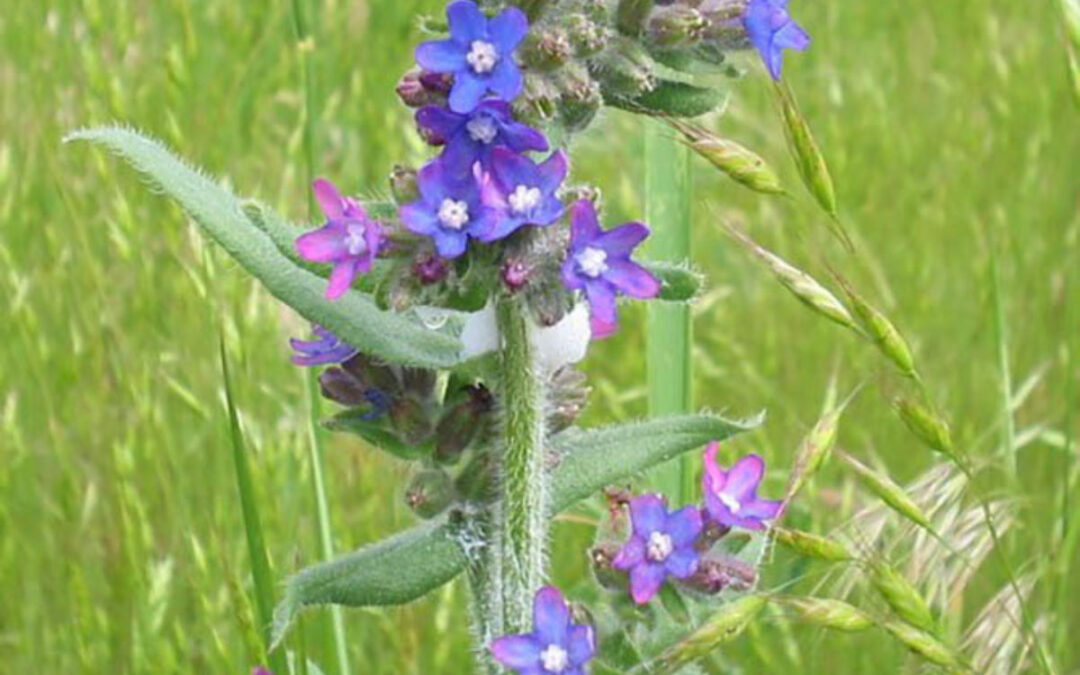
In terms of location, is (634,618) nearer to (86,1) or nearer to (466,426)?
(466,426)

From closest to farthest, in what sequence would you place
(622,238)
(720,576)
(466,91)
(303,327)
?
(466,91) → (622,238) → (720,576) → (303,327)

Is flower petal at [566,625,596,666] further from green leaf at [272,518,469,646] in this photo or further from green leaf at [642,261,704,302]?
green leaf at [642,261,704,302]

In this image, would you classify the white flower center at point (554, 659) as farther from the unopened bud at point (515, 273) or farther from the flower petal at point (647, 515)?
the unopened bud at point (515, 273)

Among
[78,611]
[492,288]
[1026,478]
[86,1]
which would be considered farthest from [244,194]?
[492,288]

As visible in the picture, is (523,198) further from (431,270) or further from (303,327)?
(303,327)

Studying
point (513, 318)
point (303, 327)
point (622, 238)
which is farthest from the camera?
point (303, 327)


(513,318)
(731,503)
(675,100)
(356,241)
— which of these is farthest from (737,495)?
(356,241)

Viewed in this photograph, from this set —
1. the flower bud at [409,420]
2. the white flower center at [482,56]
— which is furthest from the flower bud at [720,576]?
the white flower center at [482,56]

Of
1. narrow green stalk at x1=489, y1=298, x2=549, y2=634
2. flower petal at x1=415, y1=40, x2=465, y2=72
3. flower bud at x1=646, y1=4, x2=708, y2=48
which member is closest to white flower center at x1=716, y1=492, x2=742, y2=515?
narrow green stalk at x1=489, y1=298, x2=549, y2=634
